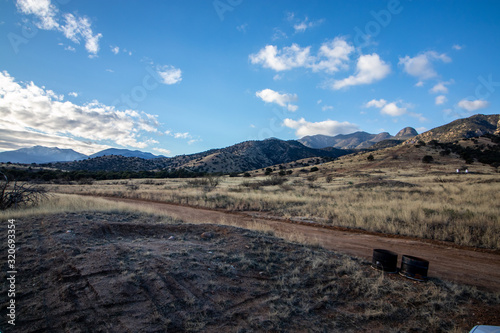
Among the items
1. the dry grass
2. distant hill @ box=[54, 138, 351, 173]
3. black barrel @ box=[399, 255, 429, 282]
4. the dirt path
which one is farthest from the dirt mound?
distant hill @ box=[54, 138, 351, 173]

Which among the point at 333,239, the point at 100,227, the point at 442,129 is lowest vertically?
the point at 333,239

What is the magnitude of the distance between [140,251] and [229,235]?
12.1 ft

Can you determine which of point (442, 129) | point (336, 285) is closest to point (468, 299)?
point (336, 285)

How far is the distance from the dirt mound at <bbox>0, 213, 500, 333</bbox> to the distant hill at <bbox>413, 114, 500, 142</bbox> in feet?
408

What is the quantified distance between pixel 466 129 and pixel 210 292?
14427 centimetres

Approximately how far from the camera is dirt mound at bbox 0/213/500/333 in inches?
164

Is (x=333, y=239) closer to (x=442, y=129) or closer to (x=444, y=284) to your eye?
(x=444, y=284)

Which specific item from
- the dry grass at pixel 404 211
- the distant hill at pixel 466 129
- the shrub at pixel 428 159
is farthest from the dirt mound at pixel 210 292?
the distant hill at pixel 466 129

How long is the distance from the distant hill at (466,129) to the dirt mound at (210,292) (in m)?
124

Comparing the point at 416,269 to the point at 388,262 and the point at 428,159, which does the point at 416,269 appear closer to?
the point at 388,262

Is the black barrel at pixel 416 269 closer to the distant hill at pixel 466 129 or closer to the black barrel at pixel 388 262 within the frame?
the black barrel at pixel 388 262

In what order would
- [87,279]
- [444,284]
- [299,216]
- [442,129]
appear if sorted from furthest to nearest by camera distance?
[442,129], [299,216], [444,284], [87,279]

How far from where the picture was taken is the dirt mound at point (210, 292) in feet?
13.7

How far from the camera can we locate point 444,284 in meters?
6.27
